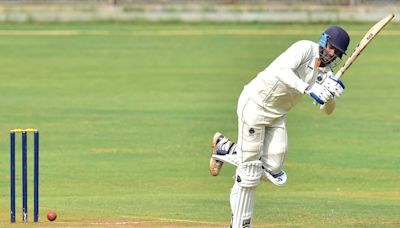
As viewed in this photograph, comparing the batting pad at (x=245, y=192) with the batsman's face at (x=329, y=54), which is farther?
the batting pad at (x=245, y=192)

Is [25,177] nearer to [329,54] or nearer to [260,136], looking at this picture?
[260,136]

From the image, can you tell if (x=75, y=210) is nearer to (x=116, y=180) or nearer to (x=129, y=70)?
(x=116, y=180)

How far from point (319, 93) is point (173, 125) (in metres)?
10.6

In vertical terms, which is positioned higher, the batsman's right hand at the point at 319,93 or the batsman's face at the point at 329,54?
the batsman's face at the point at 329,54

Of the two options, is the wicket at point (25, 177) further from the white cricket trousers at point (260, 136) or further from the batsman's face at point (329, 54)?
the batsman's face at point (329, 54)

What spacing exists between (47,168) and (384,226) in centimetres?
597

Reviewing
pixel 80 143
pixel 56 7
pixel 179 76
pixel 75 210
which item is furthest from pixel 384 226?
pixel 56 7

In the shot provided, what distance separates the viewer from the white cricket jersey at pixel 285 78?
9695 mm

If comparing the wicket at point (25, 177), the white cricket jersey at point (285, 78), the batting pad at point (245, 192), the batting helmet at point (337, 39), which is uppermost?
the batting helmet at point (337, 39)

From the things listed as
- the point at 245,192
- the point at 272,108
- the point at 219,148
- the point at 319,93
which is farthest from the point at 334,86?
the point at 219,148

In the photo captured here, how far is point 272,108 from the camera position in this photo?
9.92 meters

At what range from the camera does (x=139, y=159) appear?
16.9m

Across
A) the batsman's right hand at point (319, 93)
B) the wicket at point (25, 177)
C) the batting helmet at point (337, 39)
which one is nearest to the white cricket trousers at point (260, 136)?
the batsman's right hand at point (319, 93)

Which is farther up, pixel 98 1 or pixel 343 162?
pixel 343 162
